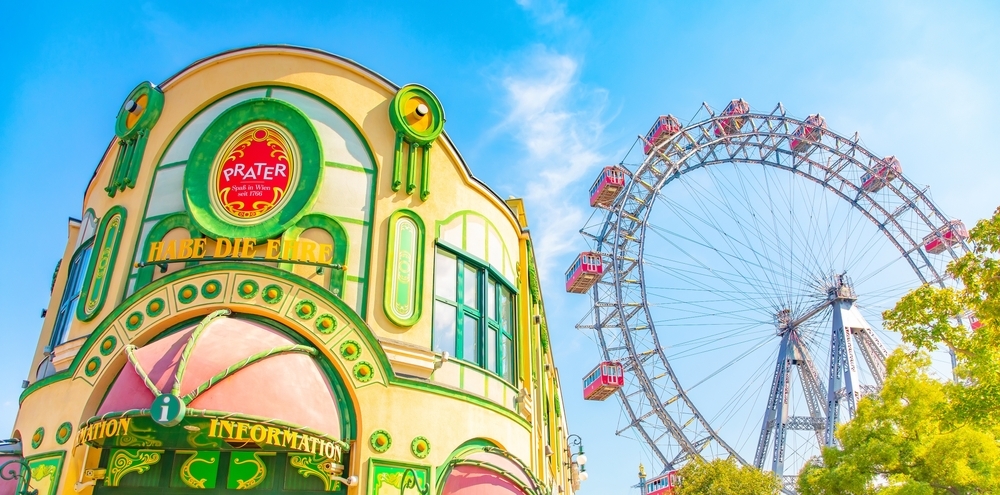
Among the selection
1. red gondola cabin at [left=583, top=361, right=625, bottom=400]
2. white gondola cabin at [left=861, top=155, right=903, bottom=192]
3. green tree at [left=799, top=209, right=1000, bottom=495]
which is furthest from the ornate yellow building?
white gondola cabin at [left=861, top=155, right=903, bottom=192]

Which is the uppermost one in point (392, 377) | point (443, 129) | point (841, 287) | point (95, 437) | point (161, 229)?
point (841, 287)

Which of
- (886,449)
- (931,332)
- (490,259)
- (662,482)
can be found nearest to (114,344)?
(490,259)

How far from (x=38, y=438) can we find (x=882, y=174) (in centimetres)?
4649

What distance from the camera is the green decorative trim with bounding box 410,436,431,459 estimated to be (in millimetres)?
11758

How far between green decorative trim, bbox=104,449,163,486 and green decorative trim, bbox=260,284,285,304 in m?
2.85

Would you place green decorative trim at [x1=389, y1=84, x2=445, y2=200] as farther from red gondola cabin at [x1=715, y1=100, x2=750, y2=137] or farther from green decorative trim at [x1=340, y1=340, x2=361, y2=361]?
red gondola cabin at [x1=715, y1=100, x2=750, y2=137]

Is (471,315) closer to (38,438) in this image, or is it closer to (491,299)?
(491,299)

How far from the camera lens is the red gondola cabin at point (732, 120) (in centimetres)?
4366

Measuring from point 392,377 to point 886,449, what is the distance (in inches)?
551

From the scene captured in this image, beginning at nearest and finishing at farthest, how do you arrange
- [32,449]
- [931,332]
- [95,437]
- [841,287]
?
[95,437] → [32,449] → [931,332] → [841,287]

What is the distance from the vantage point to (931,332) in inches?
522

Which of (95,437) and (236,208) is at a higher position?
(236,208)

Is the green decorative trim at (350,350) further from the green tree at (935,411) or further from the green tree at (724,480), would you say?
the green tree at (724,480)

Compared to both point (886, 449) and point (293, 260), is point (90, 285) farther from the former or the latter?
point (886, 449)
